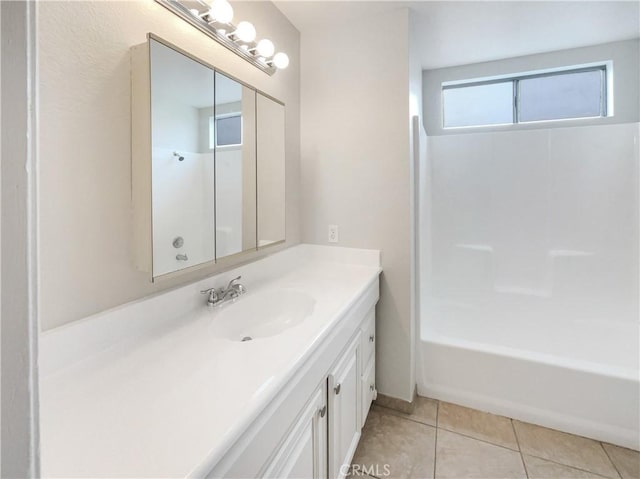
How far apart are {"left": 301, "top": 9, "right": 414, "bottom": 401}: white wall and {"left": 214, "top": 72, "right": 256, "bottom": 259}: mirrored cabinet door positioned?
22.3 inches

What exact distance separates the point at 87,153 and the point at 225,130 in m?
0.55

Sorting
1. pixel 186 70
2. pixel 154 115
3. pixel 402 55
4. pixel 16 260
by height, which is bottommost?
pixel 16 260

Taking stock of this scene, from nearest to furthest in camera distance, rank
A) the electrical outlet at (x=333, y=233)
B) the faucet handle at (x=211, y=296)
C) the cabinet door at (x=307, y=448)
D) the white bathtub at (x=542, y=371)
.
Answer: the cabinet door at (x=307, y=448), the faucet handle at (x=211, y=296), the white bathtub at (x=542, y=371), the electrical outlet at (x=333, y=233)

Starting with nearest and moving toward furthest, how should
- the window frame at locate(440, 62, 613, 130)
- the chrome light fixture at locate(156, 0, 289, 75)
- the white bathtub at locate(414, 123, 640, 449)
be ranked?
the chrome light fixture at locate(156, 0, 289, 75), the white bathtub at locate(414, 123, 640, 449), the window frame at locate(440, 62, 613, 130)

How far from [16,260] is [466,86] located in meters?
3.01

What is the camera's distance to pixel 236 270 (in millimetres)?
1444

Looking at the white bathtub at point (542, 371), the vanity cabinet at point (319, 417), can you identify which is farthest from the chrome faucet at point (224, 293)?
the white bathtub at point (542, 371)

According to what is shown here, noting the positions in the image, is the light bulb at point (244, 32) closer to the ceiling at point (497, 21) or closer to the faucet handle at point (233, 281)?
the ceiling at point (497, 21)

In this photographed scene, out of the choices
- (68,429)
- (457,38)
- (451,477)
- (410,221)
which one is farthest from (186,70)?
(451,477)

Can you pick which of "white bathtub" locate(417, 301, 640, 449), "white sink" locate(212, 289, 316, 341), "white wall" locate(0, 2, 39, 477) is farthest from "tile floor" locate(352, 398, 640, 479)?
"white wall" locate(0, 2, 39, 477)

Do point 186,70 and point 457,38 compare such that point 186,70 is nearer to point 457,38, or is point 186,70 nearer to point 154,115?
point 154,115

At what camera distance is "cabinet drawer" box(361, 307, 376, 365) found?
1575 millimetres

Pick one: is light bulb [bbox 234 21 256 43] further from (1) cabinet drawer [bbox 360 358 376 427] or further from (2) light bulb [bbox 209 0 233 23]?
(1) cabinet drawer [bbox 360 358 376 427]

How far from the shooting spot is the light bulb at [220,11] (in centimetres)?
117
